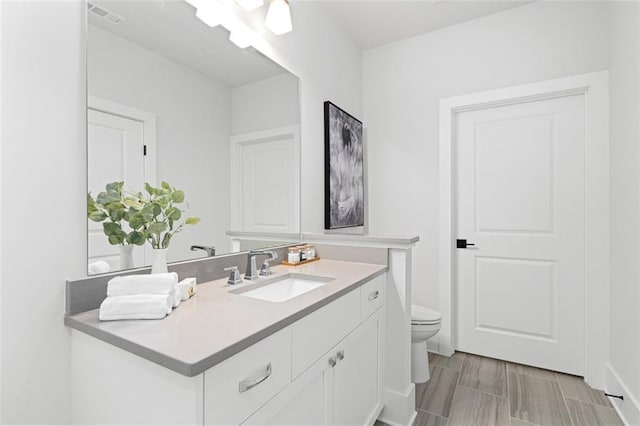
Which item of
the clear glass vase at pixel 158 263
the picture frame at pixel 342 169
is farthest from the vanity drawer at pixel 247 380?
the picture frame at pixel 342 169

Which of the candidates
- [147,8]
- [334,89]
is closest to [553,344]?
[334,89]

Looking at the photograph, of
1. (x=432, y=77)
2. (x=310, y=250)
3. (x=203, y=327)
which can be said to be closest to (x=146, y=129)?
(x=203, y=327)

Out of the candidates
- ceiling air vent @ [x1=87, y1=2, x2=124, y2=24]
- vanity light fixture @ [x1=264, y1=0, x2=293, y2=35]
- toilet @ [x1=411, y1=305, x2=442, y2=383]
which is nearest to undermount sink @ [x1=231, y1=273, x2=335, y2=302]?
toilet @ [x1=411, y1=305, x2=442, y2=383]

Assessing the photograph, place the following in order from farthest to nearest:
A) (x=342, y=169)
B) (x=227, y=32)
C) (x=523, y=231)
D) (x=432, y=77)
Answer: (x=432, y=77), (x=342, y=169), (x=523, y=231), (x=227, y=32)

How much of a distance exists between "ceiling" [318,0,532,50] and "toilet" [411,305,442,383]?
2.22 meters

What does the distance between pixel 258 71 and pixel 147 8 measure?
610 millimetres

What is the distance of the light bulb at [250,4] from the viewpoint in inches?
62.7

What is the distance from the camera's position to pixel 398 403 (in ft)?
5.71

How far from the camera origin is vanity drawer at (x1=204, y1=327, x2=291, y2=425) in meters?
0.74

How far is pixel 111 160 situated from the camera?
3.66 feet

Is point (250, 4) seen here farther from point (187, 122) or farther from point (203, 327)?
point (203, 327)

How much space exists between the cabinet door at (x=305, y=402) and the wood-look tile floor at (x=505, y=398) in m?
0.80

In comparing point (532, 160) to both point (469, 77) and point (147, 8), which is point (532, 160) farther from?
point (147, 8)

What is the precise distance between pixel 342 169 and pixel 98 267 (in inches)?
70.5
